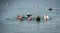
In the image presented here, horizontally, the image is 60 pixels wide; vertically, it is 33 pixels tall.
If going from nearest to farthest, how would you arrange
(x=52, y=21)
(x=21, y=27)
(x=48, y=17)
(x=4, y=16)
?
1. (x=21, y=27)
2. (x=52, y=21)
3. (x=48, y=17)
4. (x=4, y=16)

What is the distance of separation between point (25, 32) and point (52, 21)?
6.70 metres

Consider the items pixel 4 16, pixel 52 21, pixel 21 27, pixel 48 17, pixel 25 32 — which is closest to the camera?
pixel 25 32

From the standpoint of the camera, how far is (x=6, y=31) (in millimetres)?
34906

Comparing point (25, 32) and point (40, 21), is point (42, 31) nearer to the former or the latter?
point (25, 32)

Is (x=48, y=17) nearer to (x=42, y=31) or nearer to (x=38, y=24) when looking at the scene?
(x=38, y=24)

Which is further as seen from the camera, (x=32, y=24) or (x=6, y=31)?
(x=32, y=24)

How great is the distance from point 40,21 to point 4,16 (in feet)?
26.1

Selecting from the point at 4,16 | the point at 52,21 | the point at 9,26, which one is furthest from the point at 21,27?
the point at 4,16

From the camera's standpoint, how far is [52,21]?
39.4 m

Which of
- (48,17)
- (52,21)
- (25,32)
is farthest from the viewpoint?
(48,17)

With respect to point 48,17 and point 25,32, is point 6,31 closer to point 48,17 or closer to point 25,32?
point 25,32

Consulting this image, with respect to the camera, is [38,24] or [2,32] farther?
[38,24]

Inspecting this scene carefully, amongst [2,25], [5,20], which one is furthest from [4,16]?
[2,25]

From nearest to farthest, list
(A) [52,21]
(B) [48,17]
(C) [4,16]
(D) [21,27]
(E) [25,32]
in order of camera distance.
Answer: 1. (E) [25,32]
2. (D) [21,27]
3. (A) [52,21]
4. (B) [48,17]
5. (C) [4,16]
